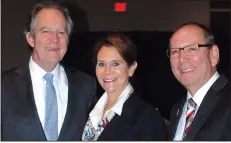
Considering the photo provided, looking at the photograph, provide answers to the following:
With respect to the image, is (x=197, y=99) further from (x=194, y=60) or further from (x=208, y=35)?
(x=208, y=35)

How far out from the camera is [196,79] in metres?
2.38

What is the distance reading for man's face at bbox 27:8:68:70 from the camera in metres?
2.42

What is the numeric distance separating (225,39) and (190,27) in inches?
8.9

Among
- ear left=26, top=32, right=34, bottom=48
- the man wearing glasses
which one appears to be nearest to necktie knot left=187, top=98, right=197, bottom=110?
the man wearing glasses

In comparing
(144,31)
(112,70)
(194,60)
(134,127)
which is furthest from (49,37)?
(194,60)

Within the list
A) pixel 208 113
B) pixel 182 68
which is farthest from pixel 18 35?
pixel 208 113

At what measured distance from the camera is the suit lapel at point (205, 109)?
2258 millimetres

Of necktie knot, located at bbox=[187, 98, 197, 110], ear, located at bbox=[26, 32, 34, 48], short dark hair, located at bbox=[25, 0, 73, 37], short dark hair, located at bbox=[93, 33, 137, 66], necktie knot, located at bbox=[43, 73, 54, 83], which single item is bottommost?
necktie knot, located at bbox=[187, 98, 197, 110]

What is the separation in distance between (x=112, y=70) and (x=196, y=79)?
0.47 m

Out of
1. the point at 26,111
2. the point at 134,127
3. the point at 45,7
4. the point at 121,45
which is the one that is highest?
the point at 45,7

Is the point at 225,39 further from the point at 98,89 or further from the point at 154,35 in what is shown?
the point at 98,89

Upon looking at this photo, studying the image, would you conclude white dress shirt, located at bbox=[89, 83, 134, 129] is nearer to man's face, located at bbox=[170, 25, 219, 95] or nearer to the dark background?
the dark background

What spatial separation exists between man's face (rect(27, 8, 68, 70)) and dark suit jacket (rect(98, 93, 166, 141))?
50cm

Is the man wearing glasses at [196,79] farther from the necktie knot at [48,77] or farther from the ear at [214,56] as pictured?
the necktie knot at [48,77]
